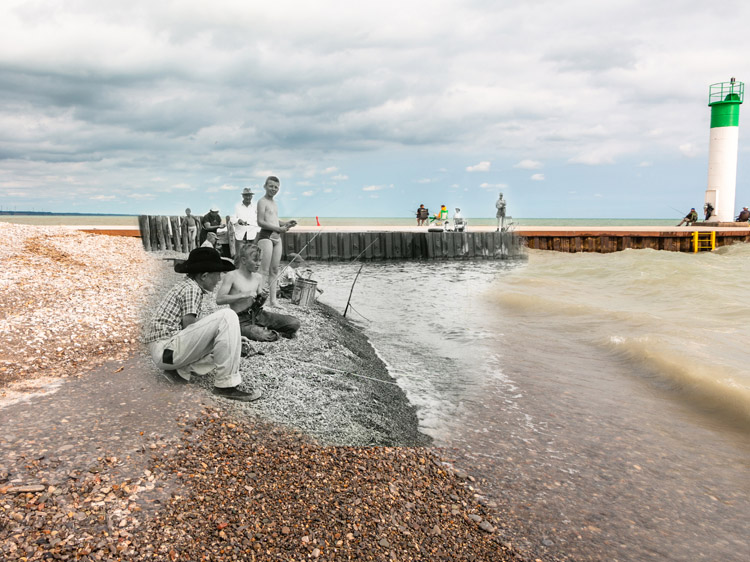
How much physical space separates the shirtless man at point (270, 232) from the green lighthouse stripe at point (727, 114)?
3974cm

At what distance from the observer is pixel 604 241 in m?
30.1

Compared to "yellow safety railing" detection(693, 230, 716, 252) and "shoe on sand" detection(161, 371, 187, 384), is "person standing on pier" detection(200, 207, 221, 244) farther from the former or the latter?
"yellow safety railing" detection(693, 230, 716, 252)

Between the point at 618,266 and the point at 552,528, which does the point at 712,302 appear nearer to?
the point at 618,266

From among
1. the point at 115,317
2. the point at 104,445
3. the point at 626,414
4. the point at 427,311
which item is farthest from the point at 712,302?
the point at 104,445

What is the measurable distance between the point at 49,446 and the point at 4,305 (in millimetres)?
4615

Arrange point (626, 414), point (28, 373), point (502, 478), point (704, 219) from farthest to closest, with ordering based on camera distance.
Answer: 1. point (704, 219)
2. point (626, 414)
3. point (28, 373)
4. point (502, 478)

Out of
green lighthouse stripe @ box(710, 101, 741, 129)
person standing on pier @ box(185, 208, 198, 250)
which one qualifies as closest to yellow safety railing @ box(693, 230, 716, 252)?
green lighthouse stripe @ box(710, 101, 741, 129)

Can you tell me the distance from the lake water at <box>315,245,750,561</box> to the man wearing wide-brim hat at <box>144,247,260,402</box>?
206cm

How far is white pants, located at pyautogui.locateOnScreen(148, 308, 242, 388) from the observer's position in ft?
13.9

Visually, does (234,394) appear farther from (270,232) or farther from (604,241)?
(604,241)

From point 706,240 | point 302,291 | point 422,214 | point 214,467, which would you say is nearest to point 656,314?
point 302,291

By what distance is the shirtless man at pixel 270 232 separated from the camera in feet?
24.3

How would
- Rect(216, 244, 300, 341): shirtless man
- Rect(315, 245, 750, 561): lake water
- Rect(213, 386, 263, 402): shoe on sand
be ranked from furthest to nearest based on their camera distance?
Rect(216, 244, 300, 341): shirtless man, Rect(213, 386, 263, 402): shoe on sand, Rect(315, 245, 750, 561): lake water

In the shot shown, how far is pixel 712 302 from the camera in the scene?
627 inches
